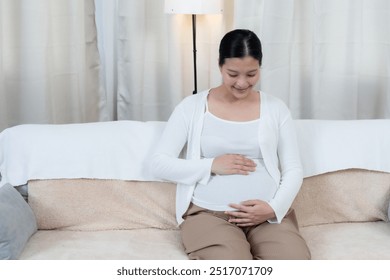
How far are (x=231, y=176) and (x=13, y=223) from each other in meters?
0.68

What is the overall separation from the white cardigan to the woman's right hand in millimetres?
24

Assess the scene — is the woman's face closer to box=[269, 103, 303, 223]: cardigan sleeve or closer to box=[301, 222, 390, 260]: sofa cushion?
box=[269, 103, 303, 223]: cardigan sleeve

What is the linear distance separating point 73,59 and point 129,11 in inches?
13.6

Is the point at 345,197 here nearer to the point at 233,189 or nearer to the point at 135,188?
the point at 233,189

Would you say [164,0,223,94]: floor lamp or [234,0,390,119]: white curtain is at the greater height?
[164,0,223,94]: floor lamp

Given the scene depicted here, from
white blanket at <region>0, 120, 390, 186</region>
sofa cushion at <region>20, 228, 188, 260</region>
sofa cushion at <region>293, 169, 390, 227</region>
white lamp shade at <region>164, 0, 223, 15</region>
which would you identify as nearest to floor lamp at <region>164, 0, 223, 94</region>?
white lamp shade at <region>164, 0, 223, 15</region>

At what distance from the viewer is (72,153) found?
2.29 m

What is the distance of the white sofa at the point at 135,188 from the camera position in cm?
217

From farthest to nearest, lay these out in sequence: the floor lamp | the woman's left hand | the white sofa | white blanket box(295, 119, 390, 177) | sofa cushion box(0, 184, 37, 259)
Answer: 1. the floor lamp
2. white blanket box(295, 119, 390, 177)
3. the white sofa
4. the woman's left hand
5. sofa cushion box(0, 184, 37, 259)

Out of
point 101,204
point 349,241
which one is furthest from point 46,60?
point 349,241

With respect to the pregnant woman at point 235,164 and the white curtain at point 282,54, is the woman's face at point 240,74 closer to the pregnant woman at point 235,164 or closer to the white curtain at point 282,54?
the pregnant woman at point 235,164

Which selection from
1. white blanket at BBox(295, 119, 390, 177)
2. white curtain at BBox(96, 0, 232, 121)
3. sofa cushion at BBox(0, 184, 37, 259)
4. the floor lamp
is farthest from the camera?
white curtain at BBox(96, 0, 232, 121)

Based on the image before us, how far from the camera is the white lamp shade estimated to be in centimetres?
287
